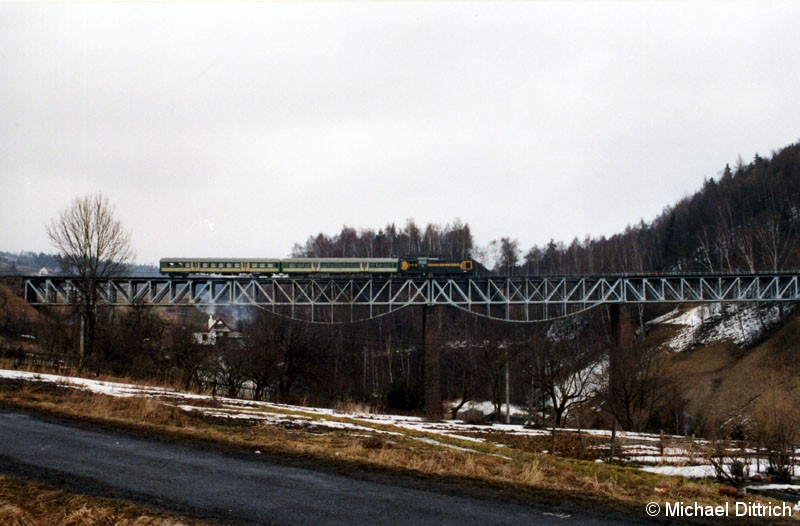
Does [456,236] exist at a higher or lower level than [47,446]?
higher

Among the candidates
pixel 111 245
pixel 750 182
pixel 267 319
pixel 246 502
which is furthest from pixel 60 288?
pixel 750 182

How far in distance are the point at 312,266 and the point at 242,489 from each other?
50.5 metres

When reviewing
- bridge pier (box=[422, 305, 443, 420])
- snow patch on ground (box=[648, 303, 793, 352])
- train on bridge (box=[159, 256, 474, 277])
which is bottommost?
bridge pier (box=[422, 305, 443, 420])

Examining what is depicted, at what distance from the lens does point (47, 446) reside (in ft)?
39.5

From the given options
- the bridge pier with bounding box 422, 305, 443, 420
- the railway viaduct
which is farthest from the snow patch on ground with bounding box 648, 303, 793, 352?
the bridge pier with bounding box 422, 305, 443, 420

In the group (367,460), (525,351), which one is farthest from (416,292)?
(367,460)

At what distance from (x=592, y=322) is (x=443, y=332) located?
82.2ft

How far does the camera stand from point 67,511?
8195 mm

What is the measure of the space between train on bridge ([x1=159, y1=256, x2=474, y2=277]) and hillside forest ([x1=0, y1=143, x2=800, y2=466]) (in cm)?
447

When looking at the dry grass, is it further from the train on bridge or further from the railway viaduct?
the train on bridge

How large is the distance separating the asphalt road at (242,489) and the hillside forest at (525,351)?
11352 millimetres

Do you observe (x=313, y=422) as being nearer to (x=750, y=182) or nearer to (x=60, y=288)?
(x=60, y=288)

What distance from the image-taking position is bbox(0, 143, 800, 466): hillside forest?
39.1 meters

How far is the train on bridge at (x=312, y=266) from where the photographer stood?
190 feet
